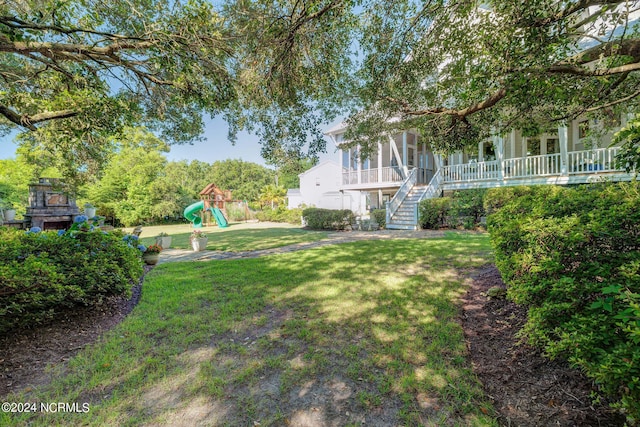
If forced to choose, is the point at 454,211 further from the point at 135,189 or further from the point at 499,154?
the point at 135,189

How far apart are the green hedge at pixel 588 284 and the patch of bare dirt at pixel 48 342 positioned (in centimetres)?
429

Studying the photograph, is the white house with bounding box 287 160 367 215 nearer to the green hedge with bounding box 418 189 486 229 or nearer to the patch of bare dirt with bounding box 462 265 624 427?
the green hedge with bounding box 418 189 486 229

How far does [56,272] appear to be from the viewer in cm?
340

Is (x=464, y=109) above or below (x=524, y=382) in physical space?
above

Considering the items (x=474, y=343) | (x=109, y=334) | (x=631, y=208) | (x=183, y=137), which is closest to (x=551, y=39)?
(x=631, y=208)

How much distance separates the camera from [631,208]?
2.35 meters

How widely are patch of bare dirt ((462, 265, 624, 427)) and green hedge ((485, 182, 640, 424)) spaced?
0.80 feet

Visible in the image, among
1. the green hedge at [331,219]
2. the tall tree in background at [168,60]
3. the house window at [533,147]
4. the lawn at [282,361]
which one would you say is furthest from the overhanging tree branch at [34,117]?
the house window at [533,147]

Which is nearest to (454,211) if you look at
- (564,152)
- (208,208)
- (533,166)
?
(533,166)

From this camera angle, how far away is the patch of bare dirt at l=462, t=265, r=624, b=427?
1.93 metres

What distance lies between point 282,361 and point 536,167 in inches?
556

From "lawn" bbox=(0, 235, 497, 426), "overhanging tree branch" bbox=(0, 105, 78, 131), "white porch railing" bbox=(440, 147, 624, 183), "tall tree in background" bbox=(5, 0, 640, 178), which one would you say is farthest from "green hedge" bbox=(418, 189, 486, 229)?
"overhanging tree branch" bbox=(0, 105, 78, 131)

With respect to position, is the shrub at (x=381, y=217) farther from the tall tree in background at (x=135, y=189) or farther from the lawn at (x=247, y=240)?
the tall tree in background at (x=135, y=189)

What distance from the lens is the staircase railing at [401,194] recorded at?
14752mm
